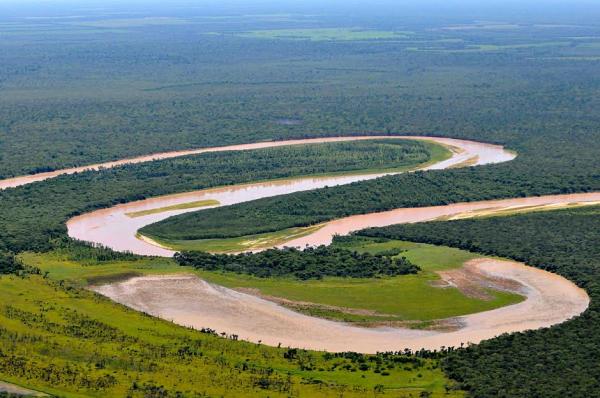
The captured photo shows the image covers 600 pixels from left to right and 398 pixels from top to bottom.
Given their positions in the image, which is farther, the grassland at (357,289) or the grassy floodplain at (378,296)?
the grassland at (357,289)

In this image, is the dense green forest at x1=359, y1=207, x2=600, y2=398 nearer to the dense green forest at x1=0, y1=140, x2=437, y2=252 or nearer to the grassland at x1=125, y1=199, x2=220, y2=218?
the grassland at x1=125, y1=199, x2=220, y2=218

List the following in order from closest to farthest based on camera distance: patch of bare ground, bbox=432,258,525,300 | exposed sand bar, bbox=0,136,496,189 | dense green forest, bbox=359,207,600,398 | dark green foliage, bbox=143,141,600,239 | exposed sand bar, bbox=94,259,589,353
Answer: dense green forest, bbox=359,207,600,398, exposed sand bar, bbox=94,259,589,353, patch of bare ground, bbox=432,258,525,300, dark green foliage, bbox=143,141,600,239, exposed sand bar, bbox=0,136,496,189

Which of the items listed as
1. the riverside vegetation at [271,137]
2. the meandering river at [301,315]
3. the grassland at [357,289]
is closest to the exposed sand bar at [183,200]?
the meandering river at [301,315]

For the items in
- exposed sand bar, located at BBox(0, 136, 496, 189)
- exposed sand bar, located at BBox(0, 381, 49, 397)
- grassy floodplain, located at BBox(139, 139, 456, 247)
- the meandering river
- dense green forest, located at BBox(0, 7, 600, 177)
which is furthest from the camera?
dense green forest, located at BBox(0, 7, 600, 177)

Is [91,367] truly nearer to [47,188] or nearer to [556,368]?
[556,368]

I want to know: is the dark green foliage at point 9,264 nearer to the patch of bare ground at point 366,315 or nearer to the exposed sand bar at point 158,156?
the patch of bare ground at point 366,315

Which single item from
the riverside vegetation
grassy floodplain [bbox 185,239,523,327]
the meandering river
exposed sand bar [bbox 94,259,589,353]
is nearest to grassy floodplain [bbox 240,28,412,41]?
the riverside vegetation

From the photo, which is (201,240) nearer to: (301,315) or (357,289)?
A: (357,289)
